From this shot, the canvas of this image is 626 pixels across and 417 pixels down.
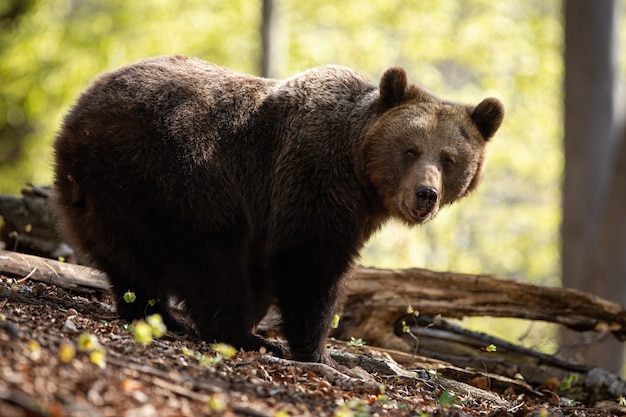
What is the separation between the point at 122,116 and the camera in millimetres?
5984

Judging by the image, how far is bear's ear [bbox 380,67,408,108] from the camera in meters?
6.80

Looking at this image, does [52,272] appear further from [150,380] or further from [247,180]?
[150,380]

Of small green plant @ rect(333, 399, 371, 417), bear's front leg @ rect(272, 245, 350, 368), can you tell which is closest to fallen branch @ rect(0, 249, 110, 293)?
→ bear's front leg @ rect(272, 245, 350, 368)

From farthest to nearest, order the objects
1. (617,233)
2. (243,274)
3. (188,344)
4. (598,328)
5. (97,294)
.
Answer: (617,233), (598,328), (97,294), (243,274), (188,344)

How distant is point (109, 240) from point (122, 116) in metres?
0.97

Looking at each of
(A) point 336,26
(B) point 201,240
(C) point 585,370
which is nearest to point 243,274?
(B) point 201,240

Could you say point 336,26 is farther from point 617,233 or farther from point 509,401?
point 509,401

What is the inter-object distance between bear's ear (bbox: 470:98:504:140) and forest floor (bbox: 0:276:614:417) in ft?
7.80

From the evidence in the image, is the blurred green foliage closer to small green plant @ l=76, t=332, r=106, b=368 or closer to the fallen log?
the fallen log

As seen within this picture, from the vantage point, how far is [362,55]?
2097 centimetres

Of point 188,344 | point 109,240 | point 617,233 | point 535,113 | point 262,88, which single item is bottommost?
point 188,344

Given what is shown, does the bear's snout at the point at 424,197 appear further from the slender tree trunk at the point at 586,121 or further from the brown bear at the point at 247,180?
the slender tree trunk at the point at 586,121

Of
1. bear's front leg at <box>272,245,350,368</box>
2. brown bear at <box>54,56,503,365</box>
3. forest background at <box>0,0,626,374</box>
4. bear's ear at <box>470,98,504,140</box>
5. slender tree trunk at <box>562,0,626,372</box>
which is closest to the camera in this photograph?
brown bear at <box>54,56,503,365</box>

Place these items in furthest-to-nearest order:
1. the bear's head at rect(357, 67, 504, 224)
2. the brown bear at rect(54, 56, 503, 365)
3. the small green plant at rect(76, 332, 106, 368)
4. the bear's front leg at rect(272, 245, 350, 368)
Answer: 1. the bear's head at rect(357, 67, 504, 224)
2. the bear's front leg at rect(272, 245, 350, 368)
3. the brown bear at rect(54, 56, 503, 365)
4. the small green plant at rect(76, 332, 106, 368)
